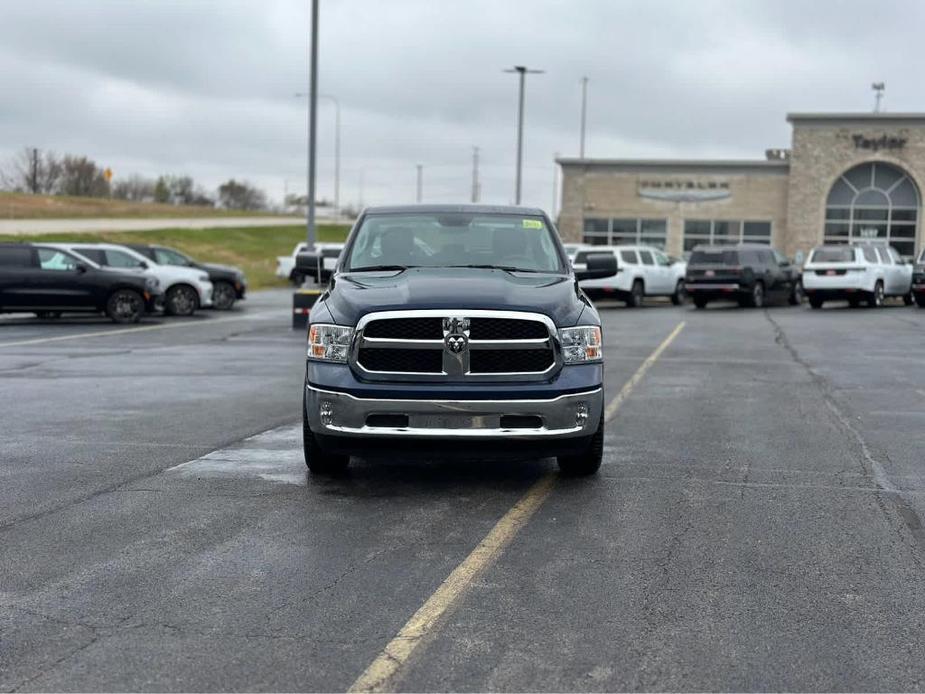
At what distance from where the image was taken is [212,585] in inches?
201

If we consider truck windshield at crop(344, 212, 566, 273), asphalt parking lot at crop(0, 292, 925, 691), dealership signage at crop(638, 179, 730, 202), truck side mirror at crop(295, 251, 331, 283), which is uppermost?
dealership signage at crop(638, 179, 730, 202)

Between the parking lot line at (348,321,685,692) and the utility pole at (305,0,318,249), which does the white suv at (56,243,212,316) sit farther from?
the parking lot line at (348,321,685,692)

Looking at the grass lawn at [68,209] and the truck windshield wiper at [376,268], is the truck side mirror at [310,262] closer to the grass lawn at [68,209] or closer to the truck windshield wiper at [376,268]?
the truck windshield wiper at [376,268]

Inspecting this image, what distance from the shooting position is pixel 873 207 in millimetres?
50844

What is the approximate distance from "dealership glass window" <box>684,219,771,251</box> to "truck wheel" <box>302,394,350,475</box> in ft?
155

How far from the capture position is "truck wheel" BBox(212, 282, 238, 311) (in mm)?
28344

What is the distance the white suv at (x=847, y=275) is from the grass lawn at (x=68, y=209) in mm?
39597

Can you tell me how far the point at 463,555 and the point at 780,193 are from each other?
4960cm

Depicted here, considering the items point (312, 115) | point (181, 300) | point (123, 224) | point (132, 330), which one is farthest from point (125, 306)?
point (123, 224)

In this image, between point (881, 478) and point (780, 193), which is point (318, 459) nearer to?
point (881, 478)

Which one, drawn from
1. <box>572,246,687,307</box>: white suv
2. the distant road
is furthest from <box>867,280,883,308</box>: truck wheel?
the distant road

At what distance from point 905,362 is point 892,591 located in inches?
468

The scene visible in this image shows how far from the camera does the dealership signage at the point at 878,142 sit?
162 ft

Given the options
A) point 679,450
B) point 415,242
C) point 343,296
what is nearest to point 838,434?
point 679,450
